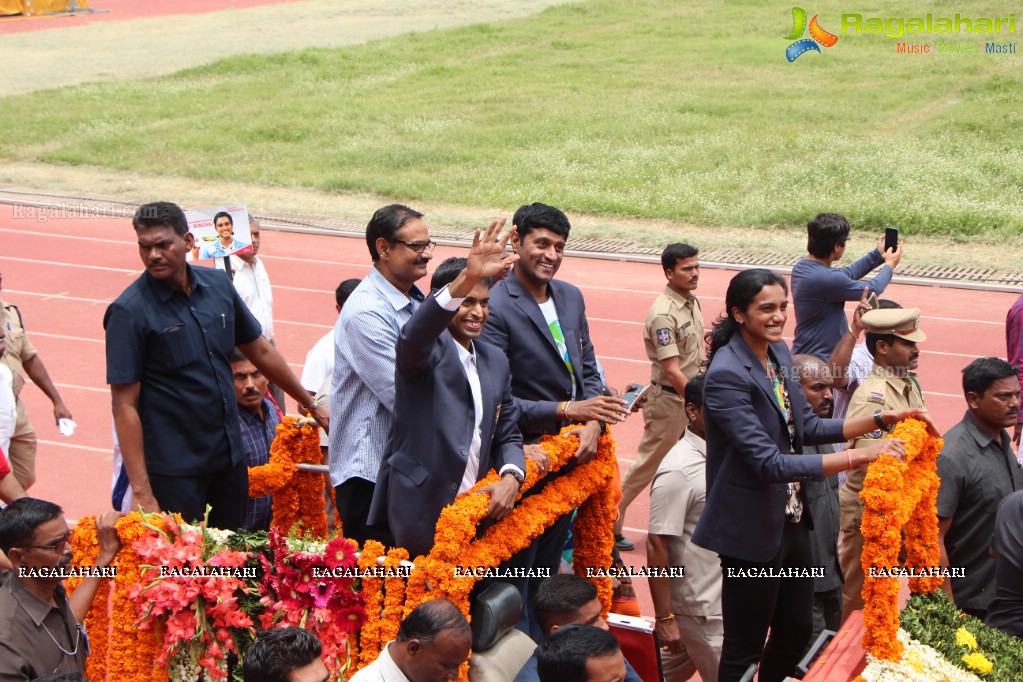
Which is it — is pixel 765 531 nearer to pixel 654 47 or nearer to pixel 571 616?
pixel 571 616

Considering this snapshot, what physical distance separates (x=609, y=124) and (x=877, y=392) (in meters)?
21.1

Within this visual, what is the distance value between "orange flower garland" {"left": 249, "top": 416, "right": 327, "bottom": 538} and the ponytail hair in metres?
1.97

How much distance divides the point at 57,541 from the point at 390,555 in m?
1.30

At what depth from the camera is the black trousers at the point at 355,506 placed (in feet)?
16.3

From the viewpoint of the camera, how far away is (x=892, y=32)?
3484cm

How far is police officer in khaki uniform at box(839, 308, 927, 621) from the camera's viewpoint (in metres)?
6.30

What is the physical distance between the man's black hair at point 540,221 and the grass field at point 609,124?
13560 millimetres

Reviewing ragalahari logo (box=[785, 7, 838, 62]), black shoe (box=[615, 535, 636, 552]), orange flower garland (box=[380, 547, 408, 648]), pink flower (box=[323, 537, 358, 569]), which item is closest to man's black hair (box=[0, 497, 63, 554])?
pink flower (box=[323, 537, 358, 569])

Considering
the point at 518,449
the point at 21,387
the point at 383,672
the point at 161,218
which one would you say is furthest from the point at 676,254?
the point at 383,672

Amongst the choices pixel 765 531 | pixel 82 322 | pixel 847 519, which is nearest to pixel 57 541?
pixel 765 531

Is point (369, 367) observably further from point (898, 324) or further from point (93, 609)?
point (898, 324)

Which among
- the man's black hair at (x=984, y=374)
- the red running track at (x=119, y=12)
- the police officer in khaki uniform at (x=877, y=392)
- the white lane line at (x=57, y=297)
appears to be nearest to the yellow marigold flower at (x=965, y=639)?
the man's black hair at (x=984, y=374)

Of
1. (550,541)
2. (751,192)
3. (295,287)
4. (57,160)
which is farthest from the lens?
(57,160)

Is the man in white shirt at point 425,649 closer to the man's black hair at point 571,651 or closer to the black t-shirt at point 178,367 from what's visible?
the man's black hair at point 571,651
